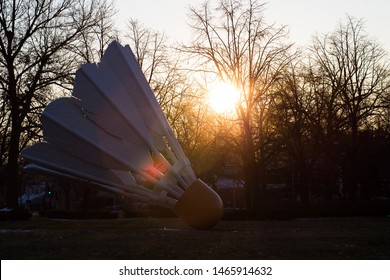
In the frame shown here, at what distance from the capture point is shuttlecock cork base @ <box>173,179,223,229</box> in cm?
1294

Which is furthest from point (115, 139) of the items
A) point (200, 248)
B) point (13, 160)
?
point (13, 160)

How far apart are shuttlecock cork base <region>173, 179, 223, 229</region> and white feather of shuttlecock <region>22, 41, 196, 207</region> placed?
22cm

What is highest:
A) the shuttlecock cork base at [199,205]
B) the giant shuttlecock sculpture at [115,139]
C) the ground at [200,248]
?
the giant shuttlecock sculpture at [115,139]

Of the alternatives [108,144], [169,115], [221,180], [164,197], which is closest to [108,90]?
[108,144]

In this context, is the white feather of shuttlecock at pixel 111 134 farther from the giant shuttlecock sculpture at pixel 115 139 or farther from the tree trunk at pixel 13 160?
the tree trunk at pixel 13 160

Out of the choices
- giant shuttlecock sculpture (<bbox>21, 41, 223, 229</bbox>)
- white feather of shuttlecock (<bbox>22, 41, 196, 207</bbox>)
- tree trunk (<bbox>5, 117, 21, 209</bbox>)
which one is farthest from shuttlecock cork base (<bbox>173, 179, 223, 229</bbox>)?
tree trunk (<bbox>5, 117, 21, 209</bbox>)

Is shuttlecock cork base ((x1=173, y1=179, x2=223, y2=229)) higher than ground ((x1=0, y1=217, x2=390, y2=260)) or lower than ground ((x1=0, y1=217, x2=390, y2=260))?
higher

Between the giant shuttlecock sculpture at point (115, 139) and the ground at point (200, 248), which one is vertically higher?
the giant shuttlecock sculpture at point (115, 139)

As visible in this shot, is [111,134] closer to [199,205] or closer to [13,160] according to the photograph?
[199,205]

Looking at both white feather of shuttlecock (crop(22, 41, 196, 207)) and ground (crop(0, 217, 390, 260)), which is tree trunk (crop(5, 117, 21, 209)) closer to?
ground (crop(0, 217, 390, 260))

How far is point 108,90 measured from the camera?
12531 millimetres

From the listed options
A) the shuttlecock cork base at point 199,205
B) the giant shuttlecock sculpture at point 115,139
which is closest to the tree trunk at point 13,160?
the giant shuttlecock sculpture at point 115,139

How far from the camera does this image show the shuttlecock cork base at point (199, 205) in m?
12.9

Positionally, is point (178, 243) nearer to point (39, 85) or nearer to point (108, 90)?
point (108, 90)
